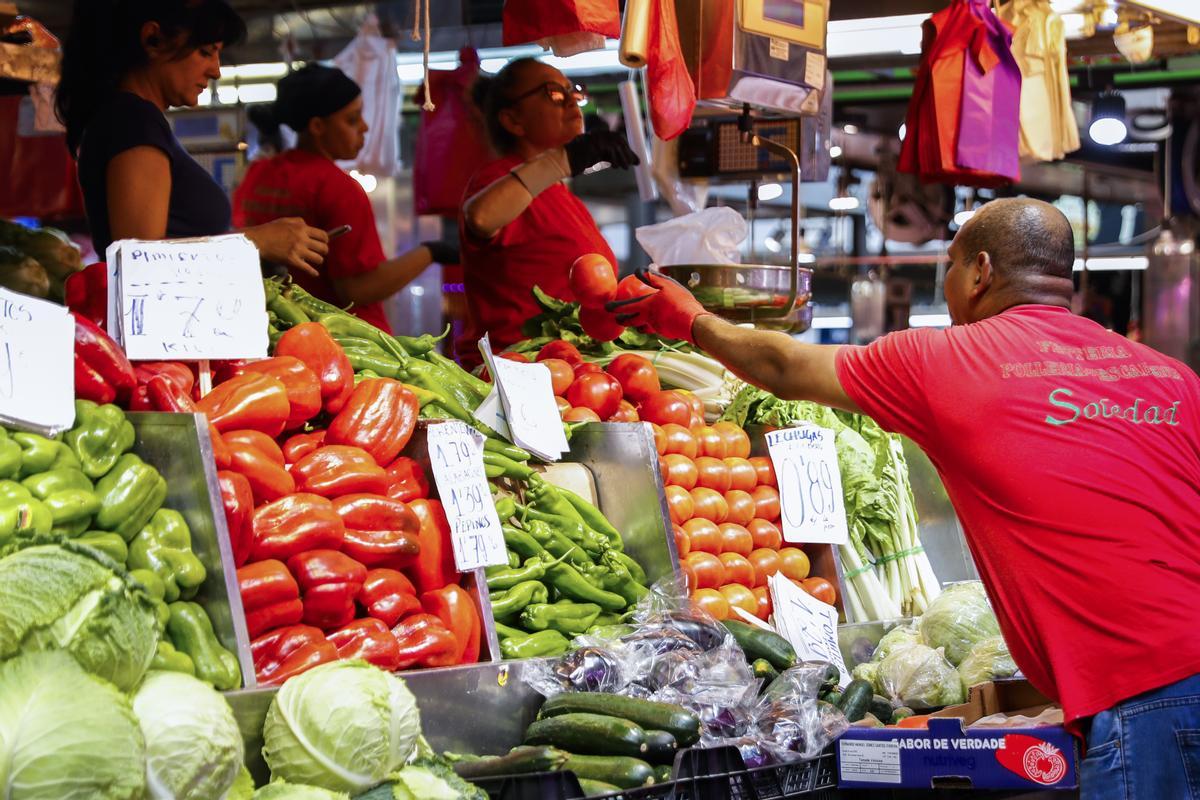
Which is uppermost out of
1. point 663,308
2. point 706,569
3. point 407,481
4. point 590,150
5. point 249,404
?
point 590,150

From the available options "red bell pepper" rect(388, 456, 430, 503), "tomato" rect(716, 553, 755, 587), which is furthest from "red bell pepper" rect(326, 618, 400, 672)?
"tomato" rect(716, 553, 755, 587)

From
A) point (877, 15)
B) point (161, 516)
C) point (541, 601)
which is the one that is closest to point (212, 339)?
point (161, 516)

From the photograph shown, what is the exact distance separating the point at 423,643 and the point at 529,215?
2.87 meters

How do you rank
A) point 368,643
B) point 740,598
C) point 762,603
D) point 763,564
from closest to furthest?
point 368,643 → point 740,598 → point 762,603 → point 763,564

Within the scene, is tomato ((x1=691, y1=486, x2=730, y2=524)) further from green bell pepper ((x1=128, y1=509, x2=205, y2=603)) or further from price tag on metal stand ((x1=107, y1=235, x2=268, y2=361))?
green bell pepper ((x1=128, y1=509, x2=205, y2=603))

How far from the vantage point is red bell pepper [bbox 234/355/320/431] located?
118 inches

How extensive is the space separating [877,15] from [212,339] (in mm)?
4732

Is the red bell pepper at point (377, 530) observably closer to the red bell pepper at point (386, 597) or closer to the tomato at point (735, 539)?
the red bell pepper at point (386, 597)

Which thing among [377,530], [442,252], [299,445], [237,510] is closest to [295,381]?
[299,445]

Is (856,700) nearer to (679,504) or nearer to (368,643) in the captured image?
(679,504)

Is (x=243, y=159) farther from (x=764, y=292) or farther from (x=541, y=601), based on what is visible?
(x=541, y=601)

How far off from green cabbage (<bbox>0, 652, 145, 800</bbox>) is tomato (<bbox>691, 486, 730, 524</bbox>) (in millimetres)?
2332

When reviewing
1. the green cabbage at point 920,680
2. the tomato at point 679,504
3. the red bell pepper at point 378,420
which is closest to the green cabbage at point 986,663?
the green cabbage at point 920,680

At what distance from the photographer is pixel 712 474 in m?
4.03
